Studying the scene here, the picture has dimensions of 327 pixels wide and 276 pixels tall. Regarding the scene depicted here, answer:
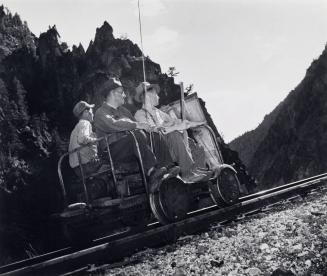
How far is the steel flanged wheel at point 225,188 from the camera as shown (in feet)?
18.4

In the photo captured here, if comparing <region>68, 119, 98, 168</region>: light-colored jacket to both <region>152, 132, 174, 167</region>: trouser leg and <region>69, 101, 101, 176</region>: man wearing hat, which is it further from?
<region>152, 132, 174, 167</region>: trouser leg

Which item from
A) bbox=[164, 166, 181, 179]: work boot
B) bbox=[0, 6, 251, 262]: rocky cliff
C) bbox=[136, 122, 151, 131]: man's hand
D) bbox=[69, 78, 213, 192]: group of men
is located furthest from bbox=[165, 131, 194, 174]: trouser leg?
bbox=[0, 6, 251, 262]: rocky cliff

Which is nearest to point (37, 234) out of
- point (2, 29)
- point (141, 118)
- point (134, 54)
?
point (141, 118)

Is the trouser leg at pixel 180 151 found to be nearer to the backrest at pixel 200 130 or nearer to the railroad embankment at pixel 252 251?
the backrest at pixel 200 130

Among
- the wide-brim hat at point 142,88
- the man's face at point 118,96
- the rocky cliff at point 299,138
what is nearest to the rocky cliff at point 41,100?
the rocky cliff at point 299,138

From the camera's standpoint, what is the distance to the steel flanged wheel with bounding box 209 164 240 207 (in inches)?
221

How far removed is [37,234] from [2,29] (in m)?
32.8

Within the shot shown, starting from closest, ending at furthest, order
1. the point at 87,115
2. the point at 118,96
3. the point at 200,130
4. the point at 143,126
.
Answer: the point at 143,126, the point at 118,96, the point at 87,115, the point at 200,130

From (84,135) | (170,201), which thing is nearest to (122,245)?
(170,201)

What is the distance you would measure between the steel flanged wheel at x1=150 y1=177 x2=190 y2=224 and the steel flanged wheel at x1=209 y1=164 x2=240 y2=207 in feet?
2.58

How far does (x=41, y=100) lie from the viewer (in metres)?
39.5

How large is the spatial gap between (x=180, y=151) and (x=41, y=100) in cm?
3687

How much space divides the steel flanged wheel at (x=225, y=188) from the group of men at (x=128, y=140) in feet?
1.04

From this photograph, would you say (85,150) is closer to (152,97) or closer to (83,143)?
(83,143)
